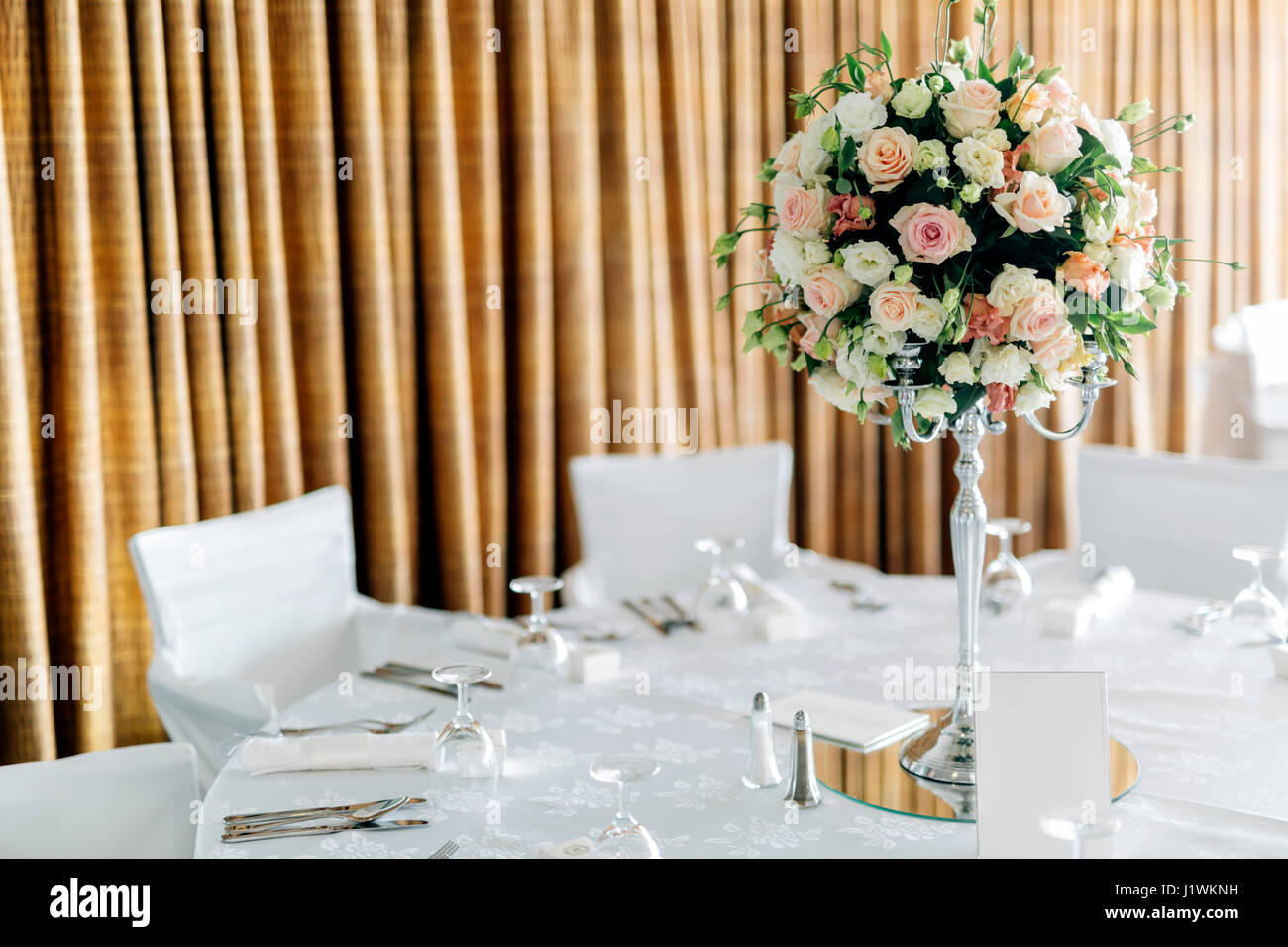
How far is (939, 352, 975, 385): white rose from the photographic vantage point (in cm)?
155

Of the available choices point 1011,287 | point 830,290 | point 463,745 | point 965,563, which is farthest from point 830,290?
point 463,745

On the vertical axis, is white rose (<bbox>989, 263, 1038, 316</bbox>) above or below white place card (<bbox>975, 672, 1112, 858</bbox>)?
above

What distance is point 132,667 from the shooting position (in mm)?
3041

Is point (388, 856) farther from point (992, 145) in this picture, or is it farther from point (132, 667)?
point (132, 667)

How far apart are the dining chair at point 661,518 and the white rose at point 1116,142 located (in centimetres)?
171

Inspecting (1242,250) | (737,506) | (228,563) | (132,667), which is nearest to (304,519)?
(228,563)

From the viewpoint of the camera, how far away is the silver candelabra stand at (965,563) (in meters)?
1.66

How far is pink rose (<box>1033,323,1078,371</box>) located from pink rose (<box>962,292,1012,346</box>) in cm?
5

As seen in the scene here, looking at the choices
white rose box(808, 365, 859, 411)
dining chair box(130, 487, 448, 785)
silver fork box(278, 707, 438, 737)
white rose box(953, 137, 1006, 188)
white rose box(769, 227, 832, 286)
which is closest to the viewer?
white rose box(953, 137, 1006, 188)

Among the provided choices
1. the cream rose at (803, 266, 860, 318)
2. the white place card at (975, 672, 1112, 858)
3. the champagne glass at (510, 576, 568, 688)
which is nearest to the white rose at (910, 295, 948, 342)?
the cream rose at (803, 266, 860, 318)

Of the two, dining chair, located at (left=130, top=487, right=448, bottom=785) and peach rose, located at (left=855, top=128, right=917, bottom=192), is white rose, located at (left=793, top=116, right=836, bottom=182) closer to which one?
peach rose, located at (left=855, top=128, right=917, bottom=192)

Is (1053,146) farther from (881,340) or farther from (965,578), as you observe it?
(965,578)

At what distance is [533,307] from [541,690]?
1805 millimetres

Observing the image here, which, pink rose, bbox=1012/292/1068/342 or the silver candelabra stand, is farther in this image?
the silver candelabra stand
